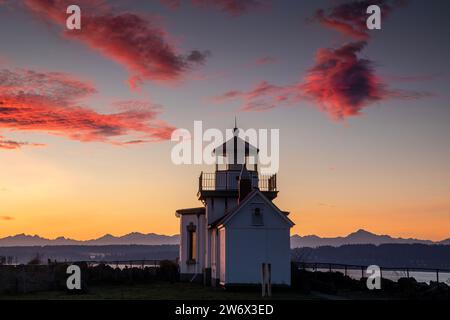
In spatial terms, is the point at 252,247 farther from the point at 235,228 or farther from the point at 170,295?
the point at 170,295

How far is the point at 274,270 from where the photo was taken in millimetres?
34250

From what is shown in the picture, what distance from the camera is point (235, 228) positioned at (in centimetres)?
3422

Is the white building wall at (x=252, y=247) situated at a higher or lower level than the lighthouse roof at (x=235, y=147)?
lower

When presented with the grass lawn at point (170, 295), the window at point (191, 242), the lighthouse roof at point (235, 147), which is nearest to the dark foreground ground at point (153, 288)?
the grass lawn at point (170, 295)

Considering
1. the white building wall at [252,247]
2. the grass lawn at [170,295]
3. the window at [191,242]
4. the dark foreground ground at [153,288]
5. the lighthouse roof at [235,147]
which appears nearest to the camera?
the grass lawn at [170,295]

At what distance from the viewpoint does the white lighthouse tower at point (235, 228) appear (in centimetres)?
3416

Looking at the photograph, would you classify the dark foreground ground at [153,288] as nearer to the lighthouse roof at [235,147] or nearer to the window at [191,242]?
the window at [191,242]

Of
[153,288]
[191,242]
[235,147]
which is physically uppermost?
[235,147]

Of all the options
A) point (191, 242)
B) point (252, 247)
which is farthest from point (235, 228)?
point (191, 242)

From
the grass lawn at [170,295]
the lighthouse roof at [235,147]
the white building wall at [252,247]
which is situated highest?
the lighthouse roof at [235,147]

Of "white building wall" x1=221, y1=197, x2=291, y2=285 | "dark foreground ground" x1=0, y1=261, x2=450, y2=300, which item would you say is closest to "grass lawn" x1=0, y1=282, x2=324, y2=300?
"dark foreground ground" x1=0, y1=261, x2=450, y2=300

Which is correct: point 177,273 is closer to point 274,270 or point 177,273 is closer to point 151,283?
point 151,283
